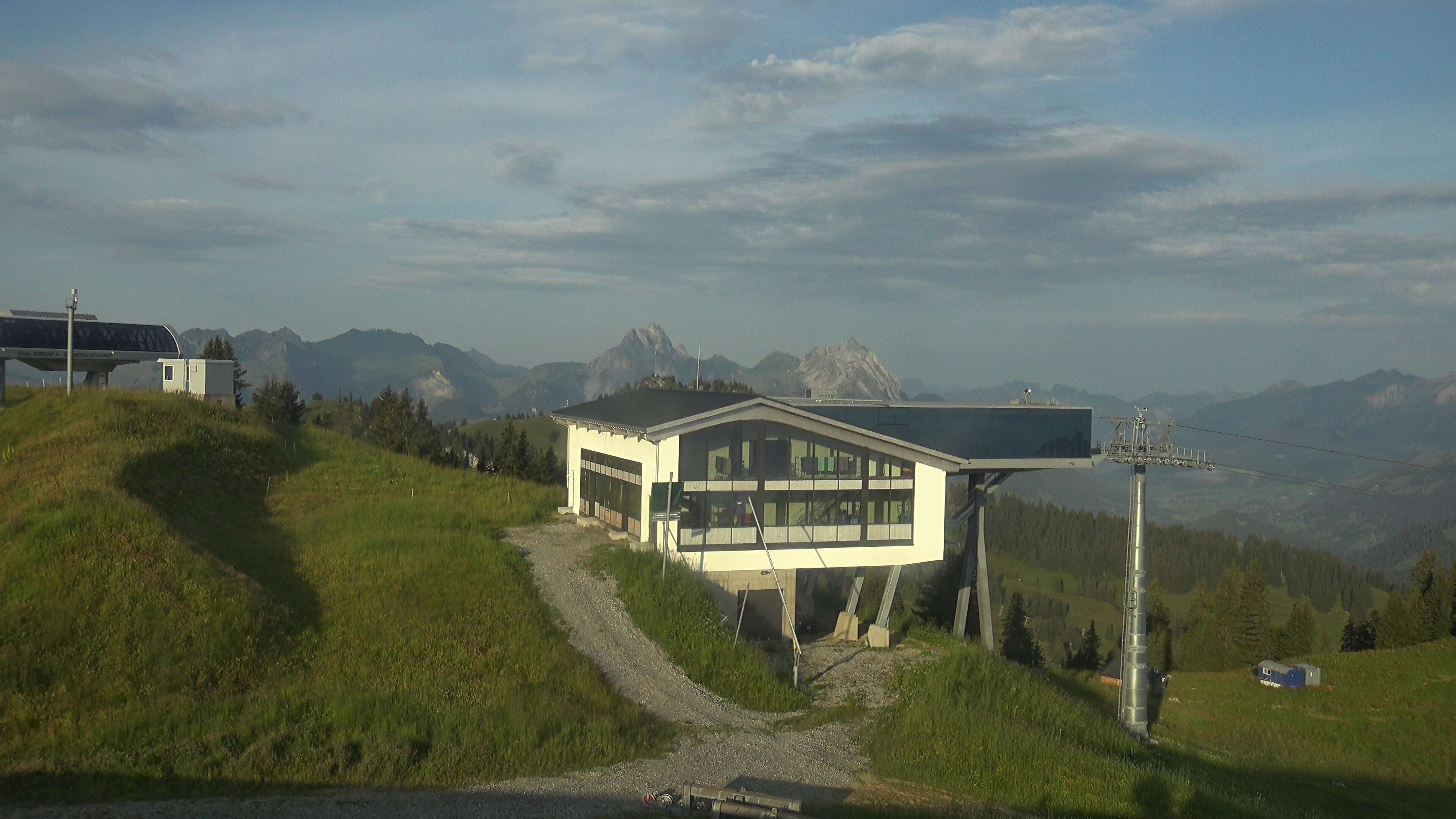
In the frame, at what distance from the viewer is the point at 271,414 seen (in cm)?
6675

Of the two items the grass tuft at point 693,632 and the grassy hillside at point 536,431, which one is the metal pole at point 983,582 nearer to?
the grass tuft at point 693,632

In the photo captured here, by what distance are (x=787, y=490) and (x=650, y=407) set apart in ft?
20.0

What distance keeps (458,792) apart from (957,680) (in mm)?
13705

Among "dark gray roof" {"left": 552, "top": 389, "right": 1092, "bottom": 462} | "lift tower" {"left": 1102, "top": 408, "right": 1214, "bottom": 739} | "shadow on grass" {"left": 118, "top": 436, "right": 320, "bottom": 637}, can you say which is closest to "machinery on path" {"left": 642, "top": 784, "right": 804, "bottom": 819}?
Result: "shadow on grass" {"left": 118, "top": 436, "right": 320, "bottom": 637}

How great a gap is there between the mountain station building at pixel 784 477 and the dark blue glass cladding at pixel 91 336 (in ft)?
88.8

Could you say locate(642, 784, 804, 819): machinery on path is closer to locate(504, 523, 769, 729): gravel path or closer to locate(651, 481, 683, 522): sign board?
locate(504, 523, 769, 729): gravel path

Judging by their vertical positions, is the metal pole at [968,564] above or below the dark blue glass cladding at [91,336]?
below

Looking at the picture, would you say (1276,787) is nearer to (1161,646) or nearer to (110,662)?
(110,662)

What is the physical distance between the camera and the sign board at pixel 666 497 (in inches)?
1102

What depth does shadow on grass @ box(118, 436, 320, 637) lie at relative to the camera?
24.0m

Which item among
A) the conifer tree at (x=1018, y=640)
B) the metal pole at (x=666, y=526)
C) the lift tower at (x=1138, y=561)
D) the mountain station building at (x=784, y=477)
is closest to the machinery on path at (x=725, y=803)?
the metal pole at (x=666, y=526)

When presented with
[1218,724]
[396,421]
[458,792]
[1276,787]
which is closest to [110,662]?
[458,792]

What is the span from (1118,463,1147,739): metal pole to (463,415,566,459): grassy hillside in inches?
5421

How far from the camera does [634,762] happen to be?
1572 cm
